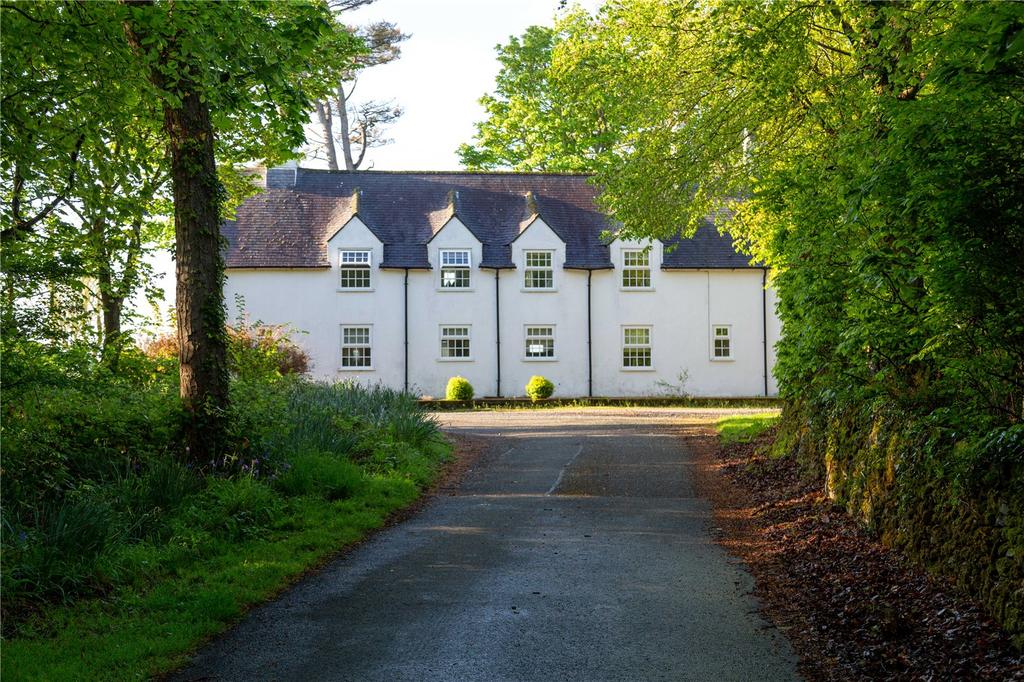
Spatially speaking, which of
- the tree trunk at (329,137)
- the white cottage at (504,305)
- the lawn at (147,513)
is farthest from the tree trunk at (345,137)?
the lawn at (147,513)

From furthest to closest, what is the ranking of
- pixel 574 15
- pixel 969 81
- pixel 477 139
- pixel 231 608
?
pixel 477 139
pixel 574 15
pixel 231 608
pixel 969 81

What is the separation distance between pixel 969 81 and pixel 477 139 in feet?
137

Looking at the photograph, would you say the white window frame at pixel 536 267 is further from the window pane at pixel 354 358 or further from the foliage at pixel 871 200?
the foliage at pixel 871 200

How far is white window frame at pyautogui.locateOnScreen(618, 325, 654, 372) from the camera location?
37031mm

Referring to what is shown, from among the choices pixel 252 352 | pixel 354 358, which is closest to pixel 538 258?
pixel 354 358

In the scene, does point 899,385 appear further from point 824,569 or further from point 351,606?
point 351,606

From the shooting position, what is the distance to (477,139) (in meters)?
46.8

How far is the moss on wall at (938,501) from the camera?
21.1ft

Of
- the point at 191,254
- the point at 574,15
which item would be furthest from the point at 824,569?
the point at 574,15

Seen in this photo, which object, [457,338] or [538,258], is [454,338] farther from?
[538,258]

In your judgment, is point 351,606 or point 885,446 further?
point 885,446

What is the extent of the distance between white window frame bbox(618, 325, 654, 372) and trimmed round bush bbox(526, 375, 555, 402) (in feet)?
11.0

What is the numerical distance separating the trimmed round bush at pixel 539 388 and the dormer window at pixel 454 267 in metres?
4.68

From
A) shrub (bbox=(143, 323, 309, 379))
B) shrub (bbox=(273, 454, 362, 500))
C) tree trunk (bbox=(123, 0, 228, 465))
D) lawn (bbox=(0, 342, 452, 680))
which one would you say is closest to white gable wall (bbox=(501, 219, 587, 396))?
shrub (bbox=(143, 323, 309, 379))
